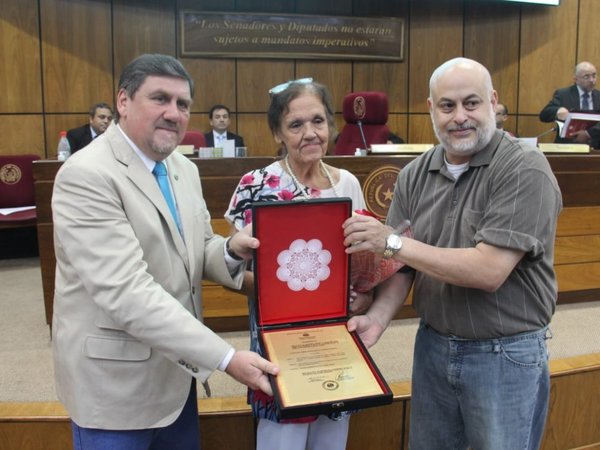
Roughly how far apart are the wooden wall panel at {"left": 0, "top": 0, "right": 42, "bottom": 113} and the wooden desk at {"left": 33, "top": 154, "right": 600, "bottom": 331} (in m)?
3.16

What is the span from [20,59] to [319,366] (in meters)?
5.33

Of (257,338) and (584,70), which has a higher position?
(584,70)

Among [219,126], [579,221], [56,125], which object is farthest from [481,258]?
[56,125]

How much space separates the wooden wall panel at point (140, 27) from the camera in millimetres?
5578

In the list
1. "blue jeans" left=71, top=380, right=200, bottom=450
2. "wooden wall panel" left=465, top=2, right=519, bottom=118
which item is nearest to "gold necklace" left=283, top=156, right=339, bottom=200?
"blue jeans" left=71, top=380, right=200, bottom=450

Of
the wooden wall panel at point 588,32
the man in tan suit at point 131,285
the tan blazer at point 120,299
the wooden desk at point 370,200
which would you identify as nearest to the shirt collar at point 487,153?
the man in tan suit at point 131,285

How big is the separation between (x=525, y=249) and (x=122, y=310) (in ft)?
2.93

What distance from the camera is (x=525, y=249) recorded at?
1.20 metres

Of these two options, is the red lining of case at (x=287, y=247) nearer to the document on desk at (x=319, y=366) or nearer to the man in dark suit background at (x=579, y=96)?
the document on desk at (x=319, y=366)

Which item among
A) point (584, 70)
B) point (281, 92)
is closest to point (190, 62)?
point (584, 70)

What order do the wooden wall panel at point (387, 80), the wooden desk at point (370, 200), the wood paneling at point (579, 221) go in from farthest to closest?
the wooden wall panel at point (387, 80) < the wood paneling at point (579, 221) < the wooden desk at point (370, 200)

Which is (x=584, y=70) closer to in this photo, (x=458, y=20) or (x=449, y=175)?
(x=458, y=20)

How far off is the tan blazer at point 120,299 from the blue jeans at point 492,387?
1.95ft

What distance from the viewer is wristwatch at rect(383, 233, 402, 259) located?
4.08 ft
